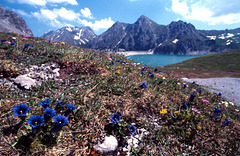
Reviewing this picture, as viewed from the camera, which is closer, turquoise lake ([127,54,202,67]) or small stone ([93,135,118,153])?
small stone ([93,135,118,153])

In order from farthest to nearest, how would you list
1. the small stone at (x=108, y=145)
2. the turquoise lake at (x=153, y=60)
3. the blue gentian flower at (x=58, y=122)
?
the turquoise lake at (x=153, y=60) < the small stone at (x=108, y=145) < the blue gentian flower at (x=58, y=122)

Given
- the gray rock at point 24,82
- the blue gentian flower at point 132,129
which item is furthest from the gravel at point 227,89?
the gray rock at point 24,82

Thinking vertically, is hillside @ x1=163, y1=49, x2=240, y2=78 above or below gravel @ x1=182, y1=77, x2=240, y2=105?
above

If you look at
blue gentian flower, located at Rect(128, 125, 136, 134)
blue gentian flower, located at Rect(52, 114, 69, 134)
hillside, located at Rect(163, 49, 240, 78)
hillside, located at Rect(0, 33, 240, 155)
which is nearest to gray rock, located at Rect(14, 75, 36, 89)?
hillside, located at Rect(0, 33, 240, 155)

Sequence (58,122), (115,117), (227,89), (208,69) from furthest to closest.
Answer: (208,69)
(227,89)
(115,117)
(58,122)

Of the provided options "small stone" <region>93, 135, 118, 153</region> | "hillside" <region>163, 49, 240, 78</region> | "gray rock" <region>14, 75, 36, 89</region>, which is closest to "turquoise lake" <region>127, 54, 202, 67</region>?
"small stone" <region>93, 135, 118, 153</region>

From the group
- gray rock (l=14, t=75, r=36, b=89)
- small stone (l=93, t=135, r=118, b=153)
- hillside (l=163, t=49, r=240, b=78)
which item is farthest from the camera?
hillside (l=163, t=49, r=240, b=78)

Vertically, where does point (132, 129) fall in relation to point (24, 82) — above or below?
below

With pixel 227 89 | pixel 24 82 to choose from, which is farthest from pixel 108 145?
pixel 227 89

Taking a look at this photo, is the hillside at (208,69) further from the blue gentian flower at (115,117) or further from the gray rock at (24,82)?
the gray rock at (24,82)

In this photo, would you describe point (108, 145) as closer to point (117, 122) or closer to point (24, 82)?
point (117, 122)

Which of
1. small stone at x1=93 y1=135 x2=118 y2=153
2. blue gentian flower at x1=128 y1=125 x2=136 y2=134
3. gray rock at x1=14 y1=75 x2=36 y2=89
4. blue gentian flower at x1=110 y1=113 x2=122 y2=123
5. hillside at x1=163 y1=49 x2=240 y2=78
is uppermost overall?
gray rock at x1=14 y1=75 x2=36 y2=89

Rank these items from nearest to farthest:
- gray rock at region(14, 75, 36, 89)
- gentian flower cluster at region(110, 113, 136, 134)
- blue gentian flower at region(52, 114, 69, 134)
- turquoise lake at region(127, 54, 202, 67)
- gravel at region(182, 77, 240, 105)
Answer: blue gentian flower at region(52, 114, 69, 134)
gentian flower cluster at region(110, 113, 136, 134)
gray rock at region(14, 75, 36, 89)
turquoise lake at region(127, 54, 202, 67)
gravel at region(182, 77, 240, 105)

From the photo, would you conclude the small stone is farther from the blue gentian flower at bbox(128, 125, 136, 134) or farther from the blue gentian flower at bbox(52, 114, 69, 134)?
the blue gentian flower at bbox(52, 114, 69, 134)
